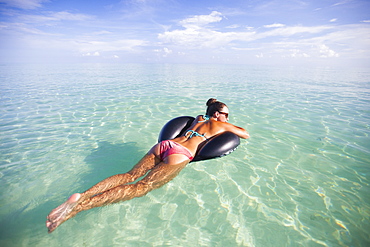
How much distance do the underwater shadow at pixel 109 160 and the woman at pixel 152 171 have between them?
750 millimetres

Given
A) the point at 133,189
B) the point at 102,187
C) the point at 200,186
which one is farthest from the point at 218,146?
the point at 102,187

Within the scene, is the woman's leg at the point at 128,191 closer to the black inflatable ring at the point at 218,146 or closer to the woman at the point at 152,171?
the woman at the point at 152,171

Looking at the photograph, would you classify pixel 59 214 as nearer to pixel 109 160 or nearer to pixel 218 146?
pixel 109 160

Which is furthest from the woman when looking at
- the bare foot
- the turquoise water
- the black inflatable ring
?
the turquoise water

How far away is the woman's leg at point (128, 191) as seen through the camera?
2036 mm

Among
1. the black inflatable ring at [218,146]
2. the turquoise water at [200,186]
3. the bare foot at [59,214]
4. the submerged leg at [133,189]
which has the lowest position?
the turquoise water at [200,186]

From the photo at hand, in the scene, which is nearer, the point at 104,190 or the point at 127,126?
the point at 104,190

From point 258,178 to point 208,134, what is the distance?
116cm

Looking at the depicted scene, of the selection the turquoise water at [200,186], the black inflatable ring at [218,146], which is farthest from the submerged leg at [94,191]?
the black inflatable ring at [218,146]

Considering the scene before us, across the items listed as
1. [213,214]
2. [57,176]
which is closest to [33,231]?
[57,176]

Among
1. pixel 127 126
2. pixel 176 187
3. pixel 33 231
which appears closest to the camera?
pixel 33 231

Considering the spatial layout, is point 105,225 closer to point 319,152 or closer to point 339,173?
point 339,173

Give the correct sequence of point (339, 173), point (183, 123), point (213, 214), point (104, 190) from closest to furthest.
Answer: point (104, 190)
point (213, 214)
point (339, 173)
point (183, 123)

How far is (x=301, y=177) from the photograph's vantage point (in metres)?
3.47
